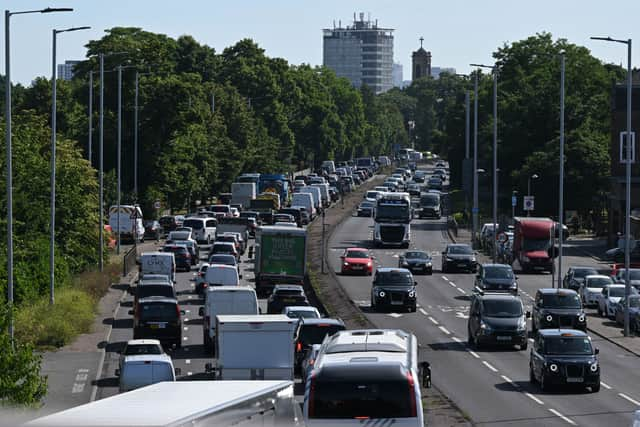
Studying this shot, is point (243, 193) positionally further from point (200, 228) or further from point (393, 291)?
point (393, 291)

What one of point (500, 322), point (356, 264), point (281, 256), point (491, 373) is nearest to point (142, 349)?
point (491, 373)

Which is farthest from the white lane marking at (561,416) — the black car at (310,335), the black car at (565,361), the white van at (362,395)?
the white van at (362,395)

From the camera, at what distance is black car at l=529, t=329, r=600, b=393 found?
34.8 meters

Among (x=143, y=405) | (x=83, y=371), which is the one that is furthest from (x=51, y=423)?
(x=83, y=371)

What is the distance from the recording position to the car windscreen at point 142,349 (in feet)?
117

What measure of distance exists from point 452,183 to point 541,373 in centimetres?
12026

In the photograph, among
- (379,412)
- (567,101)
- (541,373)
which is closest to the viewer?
(379,412)

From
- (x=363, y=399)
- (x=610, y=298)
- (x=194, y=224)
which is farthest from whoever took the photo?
(x=194, y=224)

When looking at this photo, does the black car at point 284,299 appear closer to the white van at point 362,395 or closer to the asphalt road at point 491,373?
the asphalt road at point 491,373

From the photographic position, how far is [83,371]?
4000 centimetres

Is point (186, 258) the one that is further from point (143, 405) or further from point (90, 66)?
point (143, 405)

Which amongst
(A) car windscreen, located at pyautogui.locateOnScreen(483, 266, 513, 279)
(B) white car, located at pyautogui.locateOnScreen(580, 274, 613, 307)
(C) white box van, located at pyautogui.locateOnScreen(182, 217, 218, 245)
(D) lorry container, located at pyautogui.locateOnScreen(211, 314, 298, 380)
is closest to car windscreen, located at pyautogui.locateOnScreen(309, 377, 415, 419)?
(D) lorry container, located at pyautogui.locateOnScreen(211, 314, 298, 380)

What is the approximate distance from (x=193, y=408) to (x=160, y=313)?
105 ft

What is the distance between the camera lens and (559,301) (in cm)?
4697
